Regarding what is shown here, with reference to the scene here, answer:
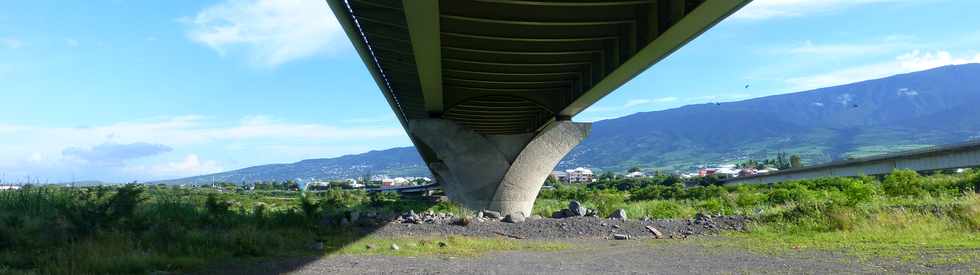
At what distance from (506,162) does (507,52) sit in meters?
10.7

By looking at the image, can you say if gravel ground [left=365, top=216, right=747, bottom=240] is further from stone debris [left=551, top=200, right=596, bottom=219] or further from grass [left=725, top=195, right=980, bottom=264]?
stone debris [left=551, top=200, right=596, bottom=219]

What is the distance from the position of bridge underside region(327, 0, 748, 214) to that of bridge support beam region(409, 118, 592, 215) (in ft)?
0.16

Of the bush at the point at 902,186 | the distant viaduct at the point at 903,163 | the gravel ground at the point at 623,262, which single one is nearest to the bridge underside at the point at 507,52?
the gravel ground at the point at 623,262

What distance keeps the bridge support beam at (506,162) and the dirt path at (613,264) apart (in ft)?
45.4

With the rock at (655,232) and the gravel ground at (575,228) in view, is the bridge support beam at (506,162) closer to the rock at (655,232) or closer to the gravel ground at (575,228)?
the gravel ground at (575,228)

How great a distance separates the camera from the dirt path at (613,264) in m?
10.2

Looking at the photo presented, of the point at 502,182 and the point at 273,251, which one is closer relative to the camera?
the point at 273,251

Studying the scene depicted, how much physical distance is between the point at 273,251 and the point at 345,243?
212 centimetres

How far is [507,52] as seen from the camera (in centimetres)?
1823

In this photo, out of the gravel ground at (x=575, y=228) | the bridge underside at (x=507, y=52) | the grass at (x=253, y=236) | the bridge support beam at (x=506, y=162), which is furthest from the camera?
the bridge support beam at (x=506, y=162)

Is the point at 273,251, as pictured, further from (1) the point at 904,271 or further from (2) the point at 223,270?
(1) the point at 904,271

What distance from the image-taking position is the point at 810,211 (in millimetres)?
17250

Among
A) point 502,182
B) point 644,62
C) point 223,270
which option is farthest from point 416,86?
point 223,270

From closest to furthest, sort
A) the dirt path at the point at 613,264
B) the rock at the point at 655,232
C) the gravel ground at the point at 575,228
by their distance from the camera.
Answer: the dirt path at the point at 613,264 < the rock at the point at 655,232 < the gravel ground at the point at 575,228
